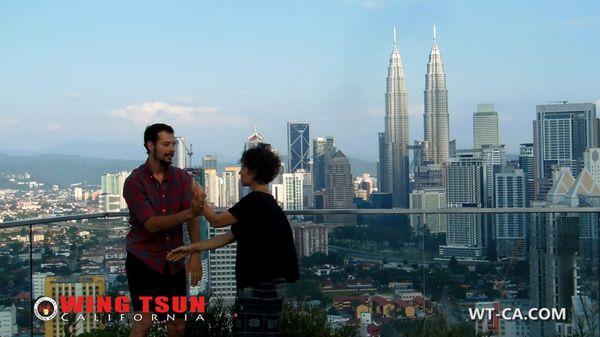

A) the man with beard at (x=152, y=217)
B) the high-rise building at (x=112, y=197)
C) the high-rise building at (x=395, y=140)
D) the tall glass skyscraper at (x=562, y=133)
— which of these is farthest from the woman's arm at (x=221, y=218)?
the tall glass skyscraper at (x=562, y=133)

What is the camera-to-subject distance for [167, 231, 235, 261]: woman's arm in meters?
3.70

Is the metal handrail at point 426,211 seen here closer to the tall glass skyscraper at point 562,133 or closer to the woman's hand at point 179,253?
the woman's hand at point 179,253

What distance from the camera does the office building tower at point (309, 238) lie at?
534 centimetres

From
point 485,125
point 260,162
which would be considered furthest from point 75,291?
point 485,125

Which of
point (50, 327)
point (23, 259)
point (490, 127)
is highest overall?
point (490, 127)

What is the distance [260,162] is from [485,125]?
7610 cm

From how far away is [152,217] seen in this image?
384 centimetres

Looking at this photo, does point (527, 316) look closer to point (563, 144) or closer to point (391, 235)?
point (391, 235)

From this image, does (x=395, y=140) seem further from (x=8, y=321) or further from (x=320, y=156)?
(x=8, y=321)

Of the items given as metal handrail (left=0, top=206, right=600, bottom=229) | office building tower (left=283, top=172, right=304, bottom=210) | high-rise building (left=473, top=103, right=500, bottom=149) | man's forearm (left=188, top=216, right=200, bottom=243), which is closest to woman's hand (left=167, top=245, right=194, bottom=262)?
man's forearm (left=188, top=216, right=200, bottom=243)

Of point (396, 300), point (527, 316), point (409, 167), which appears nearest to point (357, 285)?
point (396, 300)

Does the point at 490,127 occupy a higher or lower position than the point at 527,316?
higher

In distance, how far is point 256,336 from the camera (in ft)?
11.4

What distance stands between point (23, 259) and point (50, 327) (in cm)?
44
